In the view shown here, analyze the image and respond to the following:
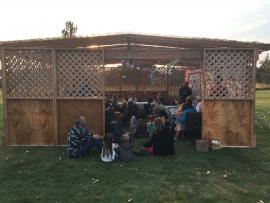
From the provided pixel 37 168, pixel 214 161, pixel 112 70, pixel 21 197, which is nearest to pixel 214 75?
pixel 214 161

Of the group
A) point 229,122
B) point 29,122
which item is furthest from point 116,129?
point 229,122

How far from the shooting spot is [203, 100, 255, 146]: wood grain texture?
29.0 feet

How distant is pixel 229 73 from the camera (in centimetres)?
877

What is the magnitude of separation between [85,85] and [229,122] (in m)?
3.58

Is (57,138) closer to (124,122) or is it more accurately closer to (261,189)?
(124,122)

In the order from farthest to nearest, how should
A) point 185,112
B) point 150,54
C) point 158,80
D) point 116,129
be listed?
1. point 158,80
2. point 185,112
3. point 150,54
4. point 116,129

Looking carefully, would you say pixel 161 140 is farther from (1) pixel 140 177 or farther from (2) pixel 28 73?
(2) pixel 28 73

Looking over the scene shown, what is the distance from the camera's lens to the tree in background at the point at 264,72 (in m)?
52.0

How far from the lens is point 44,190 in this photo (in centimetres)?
559

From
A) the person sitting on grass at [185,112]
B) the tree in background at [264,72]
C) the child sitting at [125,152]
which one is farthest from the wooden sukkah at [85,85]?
the tree in background at [264,72]

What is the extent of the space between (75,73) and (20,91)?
55.3 inches

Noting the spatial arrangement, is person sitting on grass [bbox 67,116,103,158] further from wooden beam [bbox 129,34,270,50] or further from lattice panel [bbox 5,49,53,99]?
wooden beam [bbox 129,34,270,50]

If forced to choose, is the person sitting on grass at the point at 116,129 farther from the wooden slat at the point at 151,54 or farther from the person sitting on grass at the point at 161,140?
the wooden slat at the point at 151,54

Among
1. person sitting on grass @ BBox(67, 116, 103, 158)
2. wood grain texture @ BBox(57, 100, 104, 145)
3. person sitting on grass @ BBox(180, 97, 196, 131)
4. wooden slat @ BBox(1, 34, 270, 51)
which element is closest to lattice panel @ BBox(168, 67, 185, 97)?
person sitting on grass @ BBox(180, 97, 196, 131)
